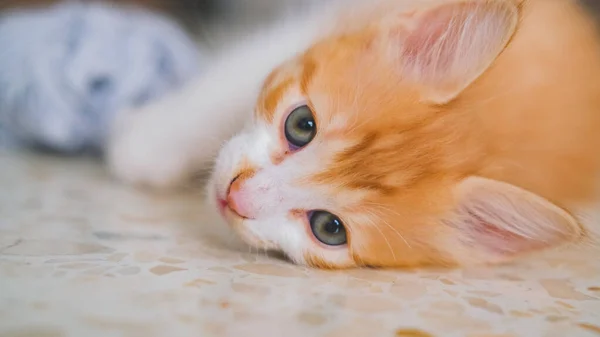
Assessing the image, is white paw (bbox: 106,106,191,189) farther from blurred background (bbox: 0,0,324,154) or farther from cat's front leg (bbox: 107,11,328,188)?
blurred background (bbox: 0,0,324,154)

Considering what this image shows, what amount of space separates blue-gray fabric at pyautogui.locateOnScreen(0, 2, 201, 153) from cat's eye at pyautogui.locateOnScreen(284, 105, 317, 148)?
0.70 metres

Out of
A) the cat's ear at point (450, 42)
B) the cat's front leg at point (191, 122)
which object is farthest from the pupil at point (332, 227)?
the cat's front leg at point (191, 122)

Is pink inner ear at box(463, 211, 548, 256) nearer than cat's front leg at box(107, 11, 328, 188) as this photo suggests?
Yes

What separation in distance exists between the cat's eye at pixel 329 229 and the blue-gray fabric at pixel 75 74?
77cm

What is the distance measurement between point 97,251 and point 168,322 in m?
0.27

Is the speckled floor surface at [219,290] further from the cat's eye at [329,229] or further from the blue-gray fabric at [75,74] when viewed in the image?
the blue-gray fabric at [75,74]

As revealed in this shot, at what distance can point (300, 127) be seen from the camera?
3.12ft

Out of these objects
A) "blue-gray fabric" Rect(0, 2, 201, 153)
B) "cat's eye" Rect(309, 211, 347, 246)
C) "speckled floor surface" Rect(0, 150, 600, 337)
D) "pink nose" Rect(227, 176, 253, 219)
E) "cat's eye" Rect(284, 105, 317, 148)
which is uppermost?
"blue-gray fabric" Rect(0, 2, 201, 153)

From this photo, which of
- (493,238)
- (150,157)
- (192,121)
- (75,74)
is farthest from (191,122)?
(493,238)

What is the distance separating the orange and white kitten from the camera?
2.96ft

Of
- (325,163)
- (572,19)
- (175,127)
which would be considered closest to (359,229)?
(325,163)

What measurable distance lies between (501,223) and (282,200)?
1.12 ft

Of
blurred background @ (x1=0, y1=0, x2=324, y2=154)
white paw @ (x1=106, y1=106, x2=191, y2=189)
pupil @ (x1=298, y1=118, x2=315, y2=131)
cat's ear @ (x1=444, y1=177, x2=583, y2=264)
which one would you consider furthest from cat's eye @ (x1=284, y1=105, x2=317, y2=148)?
blurred background @ (x1=0, y1=0, x2=324, y2=154)

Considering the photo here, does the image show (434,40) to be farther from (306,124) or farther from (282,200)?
(282,200)
